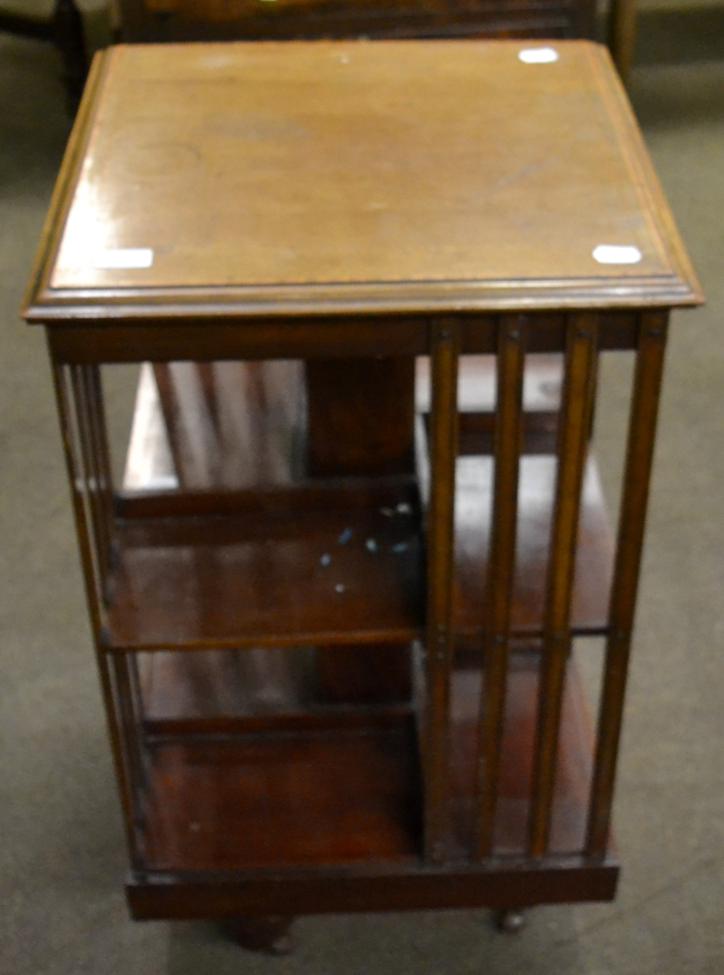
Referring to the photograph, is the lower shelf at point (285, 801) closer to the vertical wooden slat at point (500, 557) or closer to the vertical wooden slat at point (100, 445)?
the vertical wooden slat at point (500, 557)

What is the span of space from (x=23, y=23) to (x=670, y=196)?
6.33 feet

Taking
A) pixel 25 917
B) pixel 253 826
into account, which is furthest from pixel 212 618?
pixel 25 917

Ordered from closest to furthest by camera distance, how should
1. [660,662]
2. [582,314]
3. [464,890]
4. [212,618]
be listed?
[582,314], [212,618], [464,890], [660,662]

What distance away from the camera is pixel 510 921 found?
186 centimetres

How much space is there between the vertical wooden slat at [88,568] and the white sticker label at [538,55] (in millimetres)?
654

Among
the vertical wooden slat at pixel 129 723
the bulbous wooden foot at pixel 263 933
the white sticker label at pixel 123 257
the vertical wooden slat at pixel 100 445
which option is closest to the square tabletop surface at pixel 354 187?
the white sticker label at pixel 123 257

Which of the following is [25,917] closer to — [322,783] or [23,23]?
[322,783]

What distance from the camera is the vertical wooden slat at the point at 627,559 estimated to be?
125 cm

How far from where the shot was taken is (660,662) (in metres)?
2.29

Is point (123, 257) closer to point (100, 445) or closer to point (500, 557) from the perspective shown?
point (100, 445)

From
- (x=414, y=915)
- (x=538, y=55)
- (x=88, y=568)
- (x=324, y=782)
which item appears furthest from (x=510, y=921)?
(x=538, y=55)

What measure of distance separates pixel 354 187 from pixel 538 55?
39cm

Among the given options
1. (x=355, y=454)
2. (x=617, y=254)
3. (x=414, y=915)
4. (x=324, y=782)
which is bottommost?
(x=414, y=915)

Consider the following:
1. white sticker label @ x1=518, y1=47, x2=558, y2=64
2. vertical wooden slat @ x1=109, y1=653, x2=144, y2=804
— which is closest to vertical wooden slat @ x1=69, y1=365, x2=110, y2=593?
vertical wooden slat @ x1=109, y1=653, x2=144, y2=804
